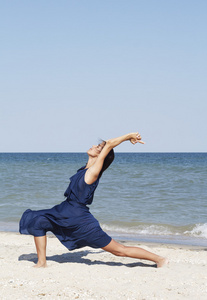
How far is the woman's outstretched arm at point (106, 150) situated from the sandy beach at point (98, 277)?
108cm

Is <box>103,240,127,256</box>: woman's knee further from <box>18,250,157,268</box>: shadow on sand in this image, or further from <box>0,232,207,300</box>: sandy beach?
<box>18,250,157,268</box>: shadow on sand

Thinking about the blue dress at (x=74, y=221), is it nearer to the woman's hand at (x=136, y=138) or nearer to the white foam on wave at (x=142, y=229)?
the woman's hand at (x=136, y=138)

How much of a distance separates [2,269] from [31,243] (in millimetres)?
2486

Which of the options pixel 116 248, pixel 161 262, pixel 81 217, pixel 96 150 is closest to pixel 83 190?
pixel 81 217

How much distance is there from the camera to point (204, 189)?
613 inches

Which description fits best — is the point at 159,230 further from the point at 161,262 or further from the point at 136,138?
the point at 136,138

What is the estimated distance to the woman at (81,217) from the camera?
4750 millimetres

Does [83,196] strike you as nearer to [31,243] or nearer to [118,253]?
[118,253]

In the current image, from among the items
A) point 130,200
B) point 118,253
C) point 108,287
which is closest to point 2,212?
point 130,200

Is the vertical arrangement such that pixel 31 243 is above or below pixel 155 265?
below

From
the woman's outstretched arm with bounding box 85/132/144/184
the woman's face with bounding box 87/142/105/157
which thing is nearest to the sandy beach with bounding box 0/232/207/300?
the woman's outstretched arm with bounding box 85/132/144/184

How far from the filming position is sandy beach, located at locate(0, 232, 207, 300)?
4.04 metres

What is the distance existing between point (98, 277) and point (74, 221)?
68 centimetres

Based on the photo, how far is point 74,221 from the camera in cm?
486
